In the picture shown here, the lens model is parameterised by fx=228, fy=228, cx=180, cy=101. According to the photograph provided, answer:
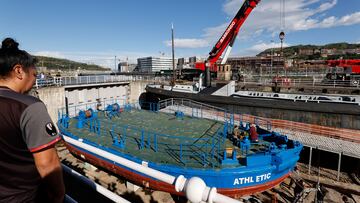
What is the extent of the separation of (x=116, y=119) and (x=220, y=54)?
1245 cm

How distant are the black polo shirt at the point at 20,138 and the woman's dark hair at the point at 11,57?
0.18m

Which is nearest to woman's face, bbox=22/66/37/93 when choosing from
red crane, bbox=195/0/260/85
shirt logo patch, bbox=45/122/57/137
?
shirt logo patch, bbox=45/122/57/137

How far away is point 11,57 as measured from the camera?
1.73m

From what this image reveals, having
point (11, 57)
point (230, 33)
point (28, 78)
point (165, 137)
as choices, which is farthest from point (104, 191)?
point (230, 33)

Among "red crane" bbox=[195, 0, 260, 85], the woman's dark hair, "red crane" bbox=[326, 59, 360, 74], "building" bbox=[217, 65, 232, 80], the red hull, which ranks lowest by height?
the red hull

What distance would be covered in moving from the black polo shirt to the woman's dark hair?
18 centimetres

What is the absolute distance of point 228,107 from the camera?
17.1 metres

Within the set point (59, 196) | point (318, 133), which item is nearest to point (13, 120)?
point (59, 196)

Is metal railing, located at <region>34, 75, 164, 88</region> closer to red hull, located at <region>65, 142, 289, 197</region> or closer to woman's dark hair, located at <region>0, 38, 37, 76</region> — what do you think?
red hull, located at <region>65, 142, 289, 197</region>

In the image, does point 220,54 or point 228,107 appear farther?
point 220,54

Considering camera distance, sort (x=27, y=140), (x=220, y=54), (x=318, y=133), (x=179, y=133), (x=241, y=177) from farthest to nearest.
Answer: (x=220, y=54) < (x=318, y=133) < (x=179, y=133) < (x=241, y=177) < (x=27, y=140)

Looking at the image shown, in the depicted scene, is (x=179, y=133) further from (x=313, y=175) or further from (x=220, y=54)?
(x=220, y=54)

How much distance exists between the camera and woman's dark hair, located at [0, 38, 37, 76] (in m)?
1.72

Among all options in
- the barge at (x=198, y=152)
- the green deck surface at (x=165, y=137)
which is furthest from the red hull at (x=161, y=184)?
the green deck surface at (x=165, y=137)
